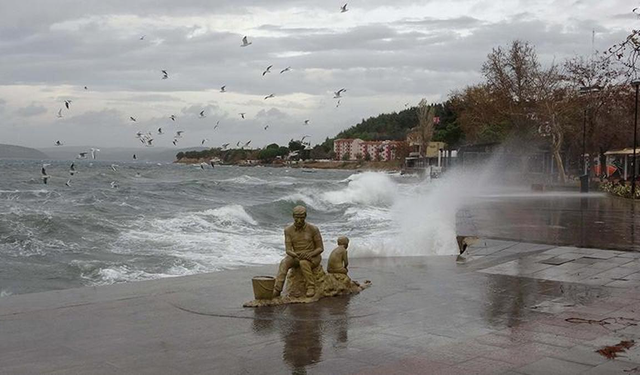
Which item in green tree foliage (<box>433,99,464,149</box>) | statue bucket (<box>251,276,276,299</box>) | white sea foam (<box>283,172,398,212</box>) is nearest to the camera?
statue bucket (<box>251,276,276,299</box>)

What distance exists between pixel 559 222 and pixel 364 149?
145 m

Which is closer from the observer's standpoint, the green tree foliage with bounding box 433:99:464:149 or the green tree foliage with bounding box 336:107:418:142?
the green tree foliage with bounding box 433:99:464:149

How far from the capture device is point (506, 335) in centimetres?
670

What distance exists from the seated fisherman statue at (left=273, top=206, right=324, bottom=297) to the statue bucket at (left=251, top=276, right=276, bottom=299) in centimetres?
20

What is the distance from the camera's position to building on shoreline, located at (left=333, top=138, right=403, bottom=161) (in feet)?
481

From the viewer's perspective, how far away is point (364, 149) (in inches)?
6432

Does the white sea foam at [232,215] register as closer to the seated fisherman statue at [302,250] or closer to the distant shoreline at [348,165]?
the seated fisherman statue at [302,250]

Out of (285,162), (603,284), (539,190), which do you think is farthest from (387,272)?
(285,162)

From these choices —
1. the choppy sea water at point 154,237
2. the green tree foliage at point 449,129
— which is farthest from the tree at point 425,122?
the choppy sea water at point 154,237

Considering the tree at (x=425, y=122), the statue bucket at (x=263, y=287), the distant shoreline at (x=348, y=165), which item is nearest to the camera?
the statue bucket at (x=263, y=287)

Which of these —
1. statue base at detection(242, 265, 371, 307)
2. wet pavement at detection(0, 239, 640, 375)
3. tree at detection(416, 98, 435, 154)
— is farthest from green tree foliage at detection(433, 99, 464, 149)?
statue base at detection(242, 265, 371, 307)

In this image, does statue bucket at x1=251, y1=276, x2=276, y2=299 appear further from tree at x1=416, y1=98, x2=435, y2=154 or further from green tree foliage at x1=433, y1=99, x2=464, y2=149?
tree at x1=416, y1=98, x2=435, y2=154

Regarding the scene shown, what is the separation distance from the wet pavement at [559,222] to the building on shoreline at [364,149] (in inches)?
4298

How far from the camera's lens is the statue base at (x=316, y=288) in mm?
8633
